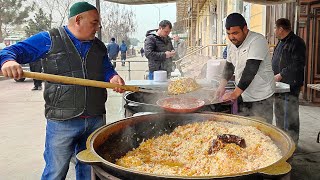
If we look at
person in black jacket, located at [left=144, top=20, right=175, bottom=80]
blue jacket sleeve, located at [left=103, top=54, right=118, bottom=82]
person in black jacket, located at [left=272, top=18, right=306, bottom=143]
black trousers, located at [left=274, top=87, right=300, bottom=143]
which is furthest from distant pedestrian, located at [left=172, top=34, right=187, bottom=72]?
blue jacket sleeve, located at [left=103, top=54, right=118, bottom=82]

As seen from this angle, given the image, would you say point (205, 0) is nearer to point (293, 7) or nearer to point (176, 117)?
point (293, 7)

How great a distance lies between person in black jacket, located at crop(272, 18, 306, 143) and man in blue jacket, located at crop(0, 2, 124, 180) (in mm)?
3417

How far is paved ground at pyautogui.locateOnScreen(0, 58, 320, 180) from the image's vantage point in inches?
173

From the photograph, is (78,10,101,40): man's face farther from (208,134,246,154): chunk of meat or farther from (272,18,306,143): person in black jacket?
(272,18,306,143): person in black jacket

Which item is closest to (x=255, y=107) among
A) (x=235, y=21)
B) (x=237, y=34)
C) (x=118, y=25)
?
(x=237, y=34)

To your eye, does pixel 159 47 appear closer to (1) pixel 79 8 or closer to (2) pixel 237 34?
(2) pixel 237 34

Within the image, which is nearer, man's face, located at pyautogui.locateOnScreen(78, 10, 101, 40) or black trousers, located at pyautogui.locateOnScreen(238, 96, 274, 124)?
man's face, located at pyautogui.locateOnScreen(78, 10, 101, 40)

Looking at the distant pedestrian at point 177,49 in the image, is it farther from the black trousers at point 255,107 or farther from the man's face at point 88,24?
the man's face at point 88,24

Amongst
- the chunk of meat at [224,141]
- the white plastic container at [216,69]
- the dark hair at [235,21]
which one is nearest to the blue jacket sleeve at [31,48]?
the chunk of meat at [224,141]

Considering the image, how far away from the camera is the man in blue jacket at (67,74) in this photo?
2.63 m

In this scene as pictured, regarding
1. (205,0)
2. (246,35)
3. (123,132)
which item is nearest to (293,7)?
(246,35)

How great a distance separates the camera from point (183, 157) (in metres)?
2.41

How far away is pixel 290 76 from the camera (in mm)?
5109

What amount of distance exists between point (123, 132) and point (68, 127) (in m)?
0.52
